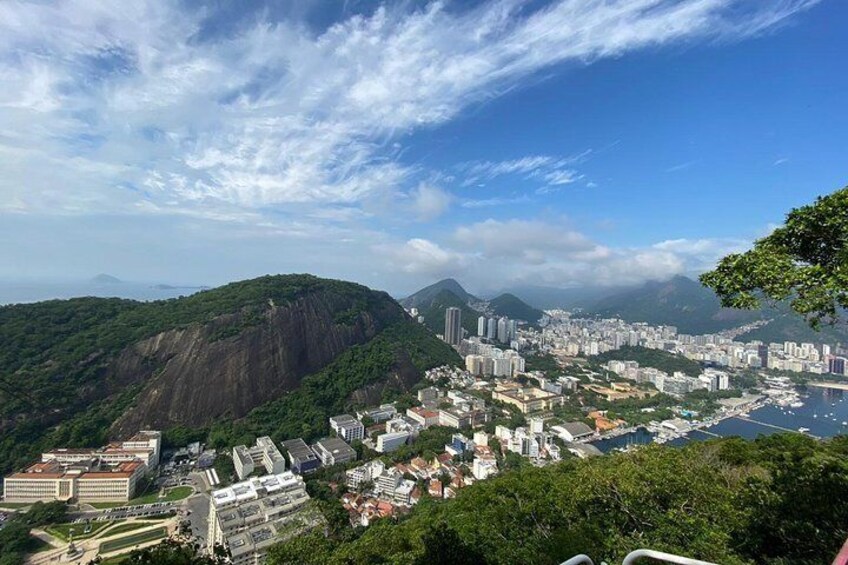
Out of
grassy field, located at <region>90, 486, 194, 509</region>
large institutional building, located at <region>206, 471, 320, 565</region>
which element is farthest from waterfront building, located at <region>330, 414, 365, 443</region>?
grassy field, located at <region>90, 486, 194, 509</region>

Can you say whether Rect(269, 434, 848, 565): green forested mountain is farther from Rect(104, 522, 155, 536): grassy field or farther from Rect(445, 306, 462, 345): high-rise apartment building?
Rect(445, 306, 462, 345): high-rise apartment building

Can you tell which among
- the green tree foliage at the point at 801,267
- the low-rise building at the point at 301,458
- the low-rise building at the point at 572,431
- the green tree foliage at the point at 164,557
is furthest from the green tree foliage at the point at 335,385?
the green tree foliage at the point at 801,267

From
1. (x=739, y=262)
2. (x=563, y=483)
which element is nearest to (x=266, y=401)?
(x=563, y=483)

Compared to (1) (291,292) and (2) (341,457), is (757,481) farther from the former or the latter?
(1) (291,292)

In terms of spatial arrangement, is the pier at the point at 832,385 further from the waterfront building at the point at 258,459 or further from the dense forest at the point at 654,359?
the waterfront building at the point at 258,459

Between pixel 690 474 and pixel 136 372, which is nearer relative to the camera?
pixel 690 474

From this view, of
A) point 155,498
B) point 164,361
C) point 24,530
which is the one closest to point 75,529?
point 24,530

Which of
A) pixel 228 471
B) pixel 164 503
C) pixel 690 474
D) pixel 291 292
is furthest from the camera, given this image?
pixel 291 292
